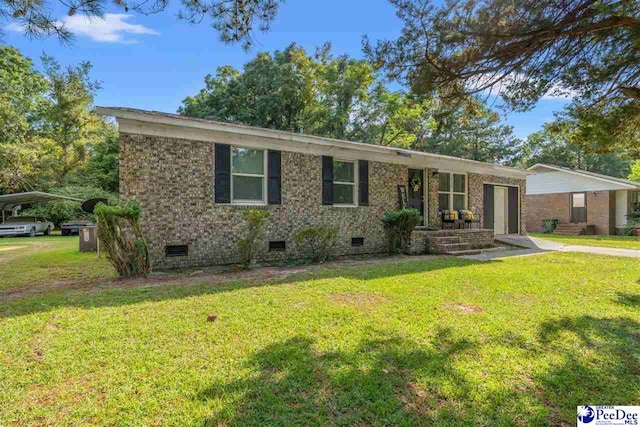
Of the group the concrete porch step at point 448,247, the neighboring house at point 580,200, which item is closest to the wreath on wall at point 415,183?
the concrete porch step at point 448,247

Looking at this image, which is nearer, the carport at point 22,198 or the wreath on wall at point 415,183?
the wreath on wall at point 415,183

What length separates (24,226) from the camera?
698 inches

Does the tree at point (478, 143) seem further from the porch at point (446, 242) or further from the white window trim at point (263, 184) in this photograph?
the white window trim at point (263, 184)

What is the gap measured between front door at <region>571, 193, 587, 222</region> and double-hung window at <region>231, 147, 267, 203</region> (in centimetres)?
2240

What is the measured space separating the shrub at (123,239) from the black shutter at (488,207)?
40.6ft

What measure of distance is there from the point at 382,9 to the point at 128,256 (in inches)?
254

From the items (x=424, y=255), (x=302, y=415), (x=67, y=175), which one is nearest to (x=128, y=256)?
(x=302, y=415)

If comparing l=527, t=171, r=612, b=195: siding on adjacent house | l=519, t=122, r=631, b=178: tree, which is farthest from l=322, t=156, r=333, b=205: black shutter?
l=519, t=122, r=631, b=178: tree

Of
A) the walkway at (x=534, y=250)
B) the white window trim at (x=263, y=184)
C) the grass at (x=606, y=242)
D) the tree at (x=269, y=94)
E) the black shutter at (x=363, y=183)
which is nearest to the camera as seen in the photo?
the white window trim at (x=263, y=184)

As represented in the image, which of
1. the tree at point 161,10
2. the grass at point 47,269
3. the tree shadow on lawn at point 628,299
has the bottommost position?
the tree shadow on lawn at point 628,299

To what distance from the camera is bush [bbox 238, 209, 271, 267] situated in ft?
24.1

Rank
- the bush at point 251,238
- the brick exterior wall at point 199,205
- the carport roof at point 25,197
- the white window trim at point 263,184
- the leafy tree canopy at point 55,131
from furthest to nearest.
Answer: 1. the leafy tree canopy at point 55,131
2. the carport roof at point 25,197
3. the white window trim at point 263,184
4. the bush at point 251,238
5. the brick exterior wall at point 199,205

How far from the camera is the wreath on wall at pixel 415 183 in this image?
1165 centimetres

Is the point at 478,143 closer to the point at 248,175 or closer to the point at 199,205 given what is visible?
the point at 248,175
